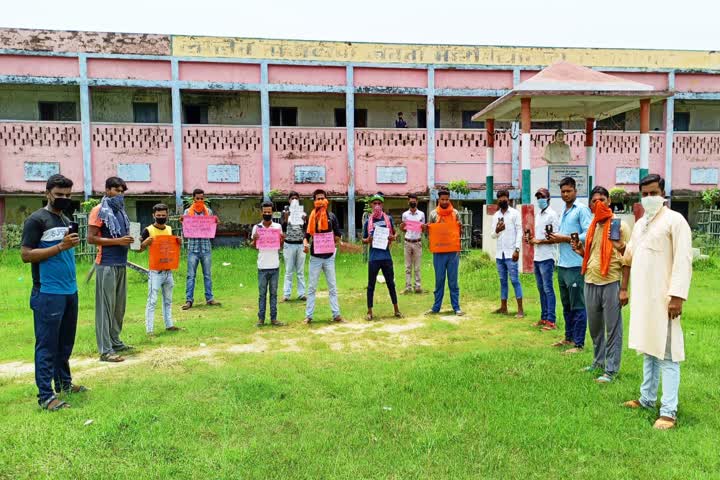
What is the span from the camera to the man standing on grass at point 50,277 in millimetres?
4332

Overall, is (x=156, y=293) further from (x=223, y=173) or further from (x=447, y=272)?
(x=223, y=173)

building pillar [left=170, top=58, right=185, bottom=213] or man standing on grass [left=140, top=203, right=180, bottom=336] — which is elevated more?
building pillar [left=170, top=58, right=185, bottom=213]

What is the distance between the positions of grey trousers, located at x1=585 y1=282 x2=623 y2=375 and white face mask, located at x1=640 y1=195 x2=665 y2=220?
102 cm

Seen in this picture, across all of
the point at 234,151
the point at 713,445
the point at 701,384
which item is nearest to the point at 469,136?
the point at 234,151

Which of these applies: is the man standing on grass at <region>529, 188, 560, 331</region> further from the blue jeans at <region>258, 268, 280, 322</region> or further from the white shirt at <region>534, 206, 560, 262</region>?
the blue jeans at <region>258, 268, 280, 322</region>

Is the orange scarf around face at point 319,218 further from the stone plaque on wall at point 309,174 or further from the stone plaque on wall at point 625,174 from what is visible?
the stone plaque on wall at point 625,174

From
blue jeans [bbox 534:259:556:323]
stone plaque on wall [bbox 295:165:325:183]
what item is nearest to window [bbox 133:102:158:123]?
stone plaque on wall [bbox 295:165:325:183]

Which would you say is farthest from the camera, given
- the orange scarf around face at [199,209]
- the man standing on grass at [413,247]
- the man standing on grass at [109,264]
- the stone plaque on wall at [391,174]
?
the stone plaque on wall at [391,174]

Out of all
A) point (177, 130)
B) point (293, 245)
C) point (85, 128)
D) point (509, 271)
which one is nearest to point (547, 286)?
point (509, 271)

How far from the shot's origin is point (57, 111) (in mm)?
19000

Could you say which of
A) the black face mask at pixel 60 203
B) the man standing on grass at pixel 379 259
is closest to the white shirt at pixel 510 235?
the man standing on grass at pixel 379 259

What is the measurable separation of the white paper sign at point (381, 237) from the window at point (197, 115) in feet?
46.4

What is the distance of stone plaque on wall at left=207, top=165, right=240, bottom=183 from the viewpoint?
17.8 meters

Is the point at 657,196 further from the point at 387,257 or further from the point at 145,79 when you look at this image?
the point at 145,79
